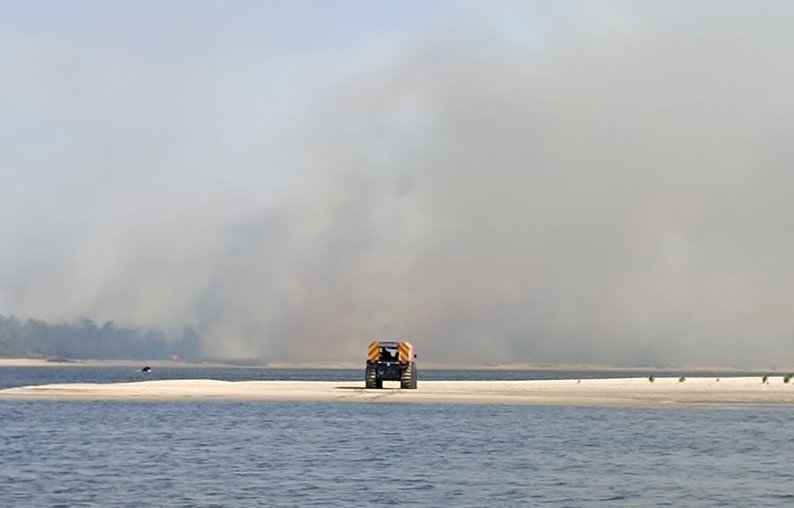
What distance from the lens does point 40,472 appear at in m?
40.1

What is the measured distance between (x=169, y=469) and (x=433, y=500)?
429 inches

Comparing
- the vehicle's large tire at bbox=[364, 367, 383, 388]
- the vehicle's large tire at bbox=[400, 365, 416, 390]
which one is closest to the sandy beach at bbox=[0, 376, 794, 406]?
the vehicle's large tire at bbox=[400, 365, 416, 390]

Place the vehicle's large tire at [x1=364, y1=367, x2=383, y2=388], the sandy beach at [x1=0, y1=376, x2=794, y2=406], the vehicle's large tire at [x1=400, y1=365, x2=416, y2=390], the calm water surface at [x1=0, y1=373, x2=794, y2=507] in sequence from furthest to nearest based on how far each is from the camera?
the vehicle's large tire at [x1=364, y1=367, x2=383, y2=388] < the vehicle's large tire at [x1=400, y1=365, x2=416, y2=390] < the sandy beach at [x1=0, y1=376, x2=794, y2=406] < the calm water surface at [x1=0, y1=373, x2=794, y2=507]

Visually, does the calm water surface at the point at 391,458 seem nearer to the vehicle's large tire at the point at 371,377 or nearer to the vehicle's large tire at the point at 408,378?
the vehicle's large tire at the point at 408,378

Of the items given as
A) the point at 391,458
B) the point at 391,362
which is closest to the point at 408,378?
the point at 391,362

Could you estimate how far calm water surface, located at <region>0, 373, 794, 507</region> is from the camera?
1399 inches

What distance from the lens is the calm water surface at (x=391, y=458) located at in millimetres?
35531

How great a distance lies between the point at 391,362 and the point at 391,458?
47.6 meters

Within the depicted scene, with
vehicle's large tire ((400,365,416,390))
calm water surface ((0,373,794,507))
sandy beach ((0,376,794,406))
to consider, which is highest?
vehicle's large tire ((400,365,416,390))

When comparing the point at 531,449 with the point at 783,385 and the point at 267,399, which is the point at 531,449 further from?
the point at 783,385

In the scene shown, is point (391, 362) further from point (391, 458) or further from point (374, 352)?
point (391, 458)

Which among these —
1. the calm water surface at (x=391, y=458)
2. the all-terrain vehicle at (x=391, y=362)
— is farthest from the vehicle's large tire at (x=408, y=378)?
the calm water surface at (x=391, y=458)

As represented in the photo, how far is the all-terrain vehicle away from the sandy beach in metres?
1.43

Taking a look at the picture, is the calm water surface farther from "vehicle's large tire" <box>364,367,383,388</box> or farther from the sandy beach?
"vehicle's large tire" <box>364,367,383,388</box>
